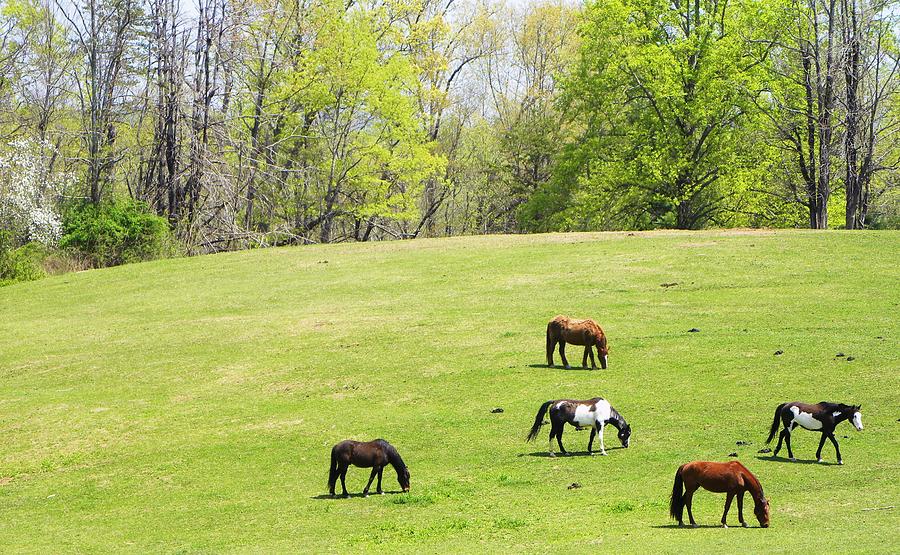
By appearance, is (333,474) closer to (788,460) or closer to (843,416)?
(788,460)

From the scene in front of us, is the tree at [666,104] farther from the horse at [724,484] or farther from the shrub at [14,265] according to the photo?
the horse at [724,484]

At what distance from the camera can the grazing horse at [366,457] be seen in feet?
48.0

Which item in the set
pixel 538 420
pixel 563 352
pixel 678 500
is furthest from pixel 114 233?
pixel 678 500

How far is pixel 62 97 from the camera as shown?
6812 cm

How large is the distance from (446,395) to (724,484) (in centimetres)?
1045

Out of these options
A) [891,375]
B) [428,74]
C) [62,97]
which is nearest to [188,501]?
[891,375]

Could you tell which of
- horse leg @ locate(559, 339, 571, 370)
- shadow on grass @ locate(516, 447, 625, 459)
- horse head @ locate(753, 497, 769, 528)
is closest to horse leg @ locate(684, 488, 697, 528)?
horse head @ locate(753, 497, 769, 528)

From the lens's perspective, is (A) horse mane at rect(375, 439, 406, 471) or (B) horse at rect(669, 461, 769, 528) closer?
(B) horse at rect(669, 461, 769, 528)

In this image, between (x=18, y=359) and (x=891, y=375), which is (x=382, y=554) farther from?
(x=18, y=359)

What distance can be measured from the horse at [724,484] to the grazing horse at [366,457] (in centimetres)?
440

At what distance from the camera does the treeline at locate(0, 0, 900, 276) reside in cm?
5250

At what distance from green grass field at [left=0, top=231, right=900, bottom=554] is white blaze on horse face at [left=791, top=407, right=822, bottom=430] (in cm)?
64

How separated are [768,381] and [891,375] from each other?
2.53 metres

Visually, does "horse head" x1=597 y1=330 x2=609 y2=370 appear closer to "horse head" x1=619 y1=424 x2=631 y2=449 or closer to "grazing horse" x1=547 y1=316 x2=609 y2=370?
"grazing horse" x1=547 y1=316 x2=609 y2=370
